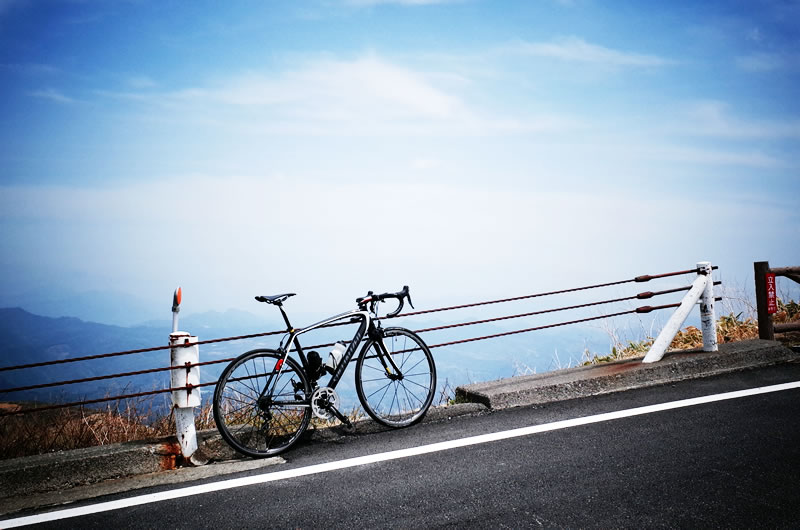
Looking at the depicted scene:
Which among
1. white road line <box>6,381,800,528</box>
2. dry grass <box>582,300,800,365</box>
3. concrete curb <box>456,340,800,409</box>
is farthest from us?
dry grass <box>582,300,800,365</box>

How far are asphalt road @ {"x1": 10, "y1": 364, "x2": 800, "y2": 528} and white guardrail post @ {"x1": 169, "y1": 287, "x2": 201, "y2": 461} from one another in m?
0.81

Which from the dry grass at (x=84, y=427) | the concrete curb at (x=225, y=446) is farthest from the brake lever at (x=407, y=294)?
the dry grass at (x=84, y=427)

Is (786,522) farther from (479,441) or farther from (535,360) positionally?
(535,360)

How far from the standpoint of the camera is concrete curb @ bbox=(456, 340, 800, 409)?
19.9 feet

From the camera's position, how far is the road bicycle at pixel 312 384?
5.07 meters

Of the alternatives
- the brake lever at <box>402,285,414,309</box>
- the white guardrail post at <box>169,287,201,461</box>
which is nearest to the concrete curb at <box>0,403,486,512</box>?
the white guardrail post at <box>169,287,201,461</box>

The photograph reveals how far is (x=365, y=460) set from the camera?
4.69 m

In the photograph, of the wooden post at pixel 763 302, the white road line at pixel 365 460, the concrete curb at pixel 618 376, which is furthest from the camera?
the wooden post at pixel 763 302

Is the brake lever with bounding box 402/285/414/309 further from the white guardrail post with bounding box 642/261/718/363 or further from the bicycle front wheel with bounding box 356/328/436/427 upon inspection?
the white guardrail post with bounding box 642/261/718/363

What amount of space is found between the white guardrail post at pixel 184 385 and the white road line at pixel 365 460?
754 mm

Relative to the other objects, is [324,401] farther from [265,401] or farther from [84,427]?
[84,427]

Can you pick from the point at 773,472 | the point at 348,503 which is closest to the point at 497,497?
the point at 348,503

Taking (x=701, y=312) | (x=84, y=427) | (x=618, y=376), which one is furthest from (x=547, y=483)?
(x=84, y=427)

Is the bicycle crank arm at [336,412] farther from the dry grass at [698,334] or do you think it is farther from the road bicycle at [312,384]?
the dry grass at [698,334]
